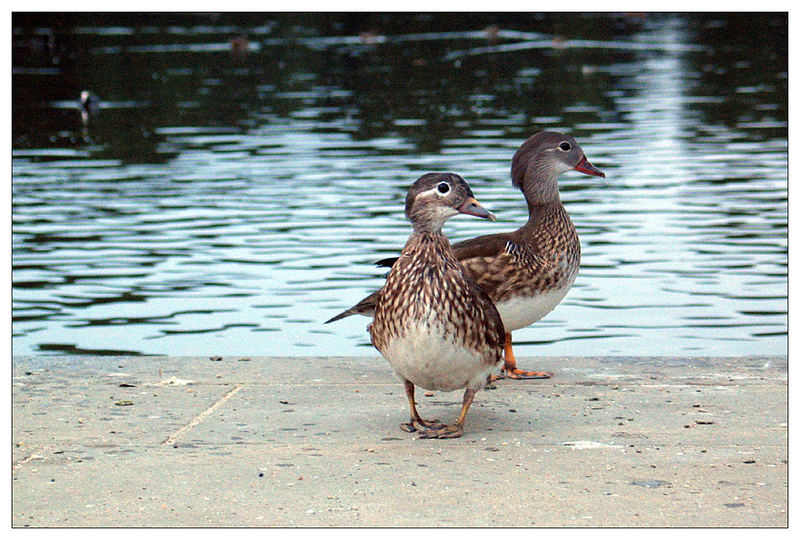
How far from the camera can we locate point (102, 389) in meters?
7.52

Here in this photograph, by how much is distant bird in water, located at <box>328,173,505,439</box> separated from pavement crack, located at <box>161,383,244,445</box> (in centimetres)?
107

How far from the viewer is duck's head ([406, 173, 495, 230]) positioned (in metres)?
6.27

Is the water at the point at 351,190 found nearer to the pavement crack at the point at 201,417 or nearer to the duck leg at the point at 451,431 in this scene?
the pavement crack at the point at 201,417

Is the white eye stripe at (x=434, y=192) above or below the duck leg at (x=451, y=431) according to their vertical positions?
above

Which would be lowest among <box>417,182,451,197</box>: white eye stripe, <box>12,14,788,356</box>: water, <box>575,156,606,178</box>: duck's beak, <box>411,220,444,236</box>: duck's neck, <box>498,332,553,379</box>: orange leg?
<box>12,14,788,356</box>: water

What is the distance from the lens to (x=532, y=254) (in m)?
7.93

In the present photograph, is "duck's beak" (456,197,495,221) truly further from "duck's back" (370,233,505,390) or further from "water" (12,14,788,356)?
"water" (12,14,788,356)

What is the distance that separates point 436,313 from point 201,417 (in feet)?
5.07

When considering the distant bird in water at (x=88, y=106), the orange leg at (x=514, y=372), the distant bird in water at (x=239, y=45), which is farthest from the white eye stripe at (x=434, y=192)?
the distant bird in water at (x=239, y=45)

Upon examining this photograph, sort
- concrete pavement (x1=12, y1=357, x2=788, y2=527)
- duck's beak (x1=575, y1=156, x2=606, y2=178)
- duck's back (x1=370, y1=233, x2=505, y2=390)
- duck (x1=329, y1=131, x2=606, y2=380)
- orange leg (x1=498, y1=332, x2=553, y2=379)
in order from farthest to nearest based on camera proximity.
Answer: duck's beak (x1=575, y1=156, x2=606, y2=178) < orange leg (x1=498, y1=332, x2=553, y2=379) < duck (x1=329, y1=131, x2=606, y2=380) < duck's back (x1=370, y1=233, x2=505, y2=390) < concrete pavement (x1=12, y1=357, x2=788, y2=527)

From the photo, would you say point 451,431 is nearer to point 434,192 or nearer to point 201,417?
point 434,192

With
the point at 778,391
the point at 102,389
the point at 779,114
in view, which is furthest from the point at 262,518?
the point at 779,114

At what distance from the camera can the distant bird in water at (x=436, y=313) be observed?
6133mm

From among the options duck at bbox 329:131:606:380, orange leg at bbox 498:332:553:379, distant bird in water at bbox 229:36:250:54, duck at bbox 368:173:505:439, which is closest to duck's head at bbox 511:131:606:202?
duck at bbox 329:131:606:380
